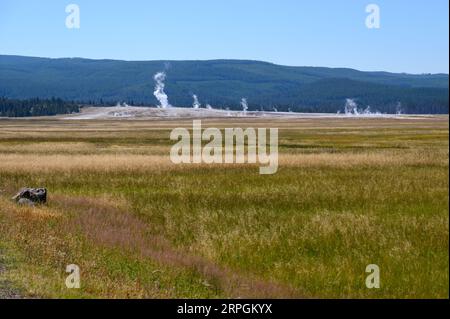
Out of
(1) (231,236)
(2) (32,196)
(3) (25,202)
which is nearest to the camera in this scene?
(1) (231,236)

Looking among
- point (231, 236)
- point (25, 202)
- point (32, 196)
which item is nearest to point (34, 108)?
point (32, 196)


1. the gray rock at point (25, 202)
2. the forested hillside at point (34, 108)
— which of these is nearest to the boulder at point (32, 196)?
the gray rock at point (25, 202)

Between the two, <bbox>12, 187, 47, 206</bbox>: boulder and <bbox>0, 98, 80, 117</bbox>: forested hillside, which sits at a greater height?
<bbox>0, 98, 80, 117</bbox>: forested hillside

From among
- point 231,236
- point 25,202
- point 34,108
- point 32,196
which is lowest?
point 231,236

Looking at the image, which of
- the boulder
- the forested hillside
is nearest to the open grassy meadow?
the boulder

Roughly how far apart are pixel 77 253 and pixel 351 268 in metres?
5.92

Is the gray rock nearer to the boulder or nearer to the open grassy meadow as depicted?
the boulder

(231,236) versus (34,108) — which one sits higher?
(34,108)

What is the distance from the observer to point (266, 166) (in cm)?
3891

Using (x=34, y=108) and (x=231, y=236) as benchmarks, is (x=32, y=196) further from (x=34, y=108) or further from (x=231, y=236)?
(x=34, y=108)

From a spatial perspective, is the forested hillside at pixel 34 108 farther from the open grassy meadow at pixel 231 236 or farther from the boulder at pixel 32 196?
the boulder at pixel 32 196

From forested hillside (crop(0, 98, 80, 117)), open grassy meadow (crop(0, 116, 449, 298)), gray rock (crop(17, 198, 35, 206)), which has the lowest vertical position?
open grassy meadow (crop(0, 116, 449, 298))
